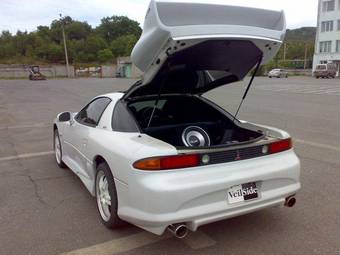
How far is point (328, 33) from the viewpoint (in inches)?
2474

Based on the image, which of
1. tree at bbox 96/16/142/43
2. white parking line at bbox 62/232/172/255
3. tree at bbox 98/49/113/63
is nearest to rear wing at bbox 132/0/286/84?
white parking line at bbox 62/232/172/255

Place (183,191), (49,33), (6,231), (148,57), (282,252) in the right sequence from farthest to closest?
(49,33), (6,231), (148,57), (282,252), (183,191)

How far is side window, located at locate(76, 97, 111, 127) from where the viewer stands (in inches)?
173

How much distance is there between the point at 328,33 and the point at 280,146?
66.9 metres

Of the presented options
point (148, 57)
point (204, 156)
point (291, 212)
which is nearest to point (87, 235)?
point (204, 156)

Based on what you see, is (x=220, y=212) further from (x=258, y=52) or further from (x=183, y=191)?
(x=258, y=52)

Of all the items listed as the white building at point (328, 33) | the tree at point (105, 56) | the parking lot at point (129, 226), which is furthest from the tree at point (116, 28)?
the parking lot at point (129, 226)

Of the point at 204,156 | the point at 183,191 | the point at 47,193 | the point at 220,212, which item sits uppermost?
the point at 204,156

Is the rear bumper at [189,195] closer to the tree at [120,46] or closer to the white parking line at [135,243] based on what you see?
the white parking line at [135,243]

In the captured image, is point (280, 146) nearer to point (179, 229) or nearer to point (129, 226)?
point (179, 229)

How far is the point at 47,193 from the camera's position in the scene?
4.71 m

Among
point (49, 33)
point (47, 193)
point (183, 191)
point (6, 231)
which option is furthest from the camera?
point (49, 33)

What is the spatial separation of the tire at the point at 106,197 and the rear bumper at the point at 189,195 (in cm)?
15

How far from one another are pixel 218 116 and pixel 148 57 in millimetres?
1662
